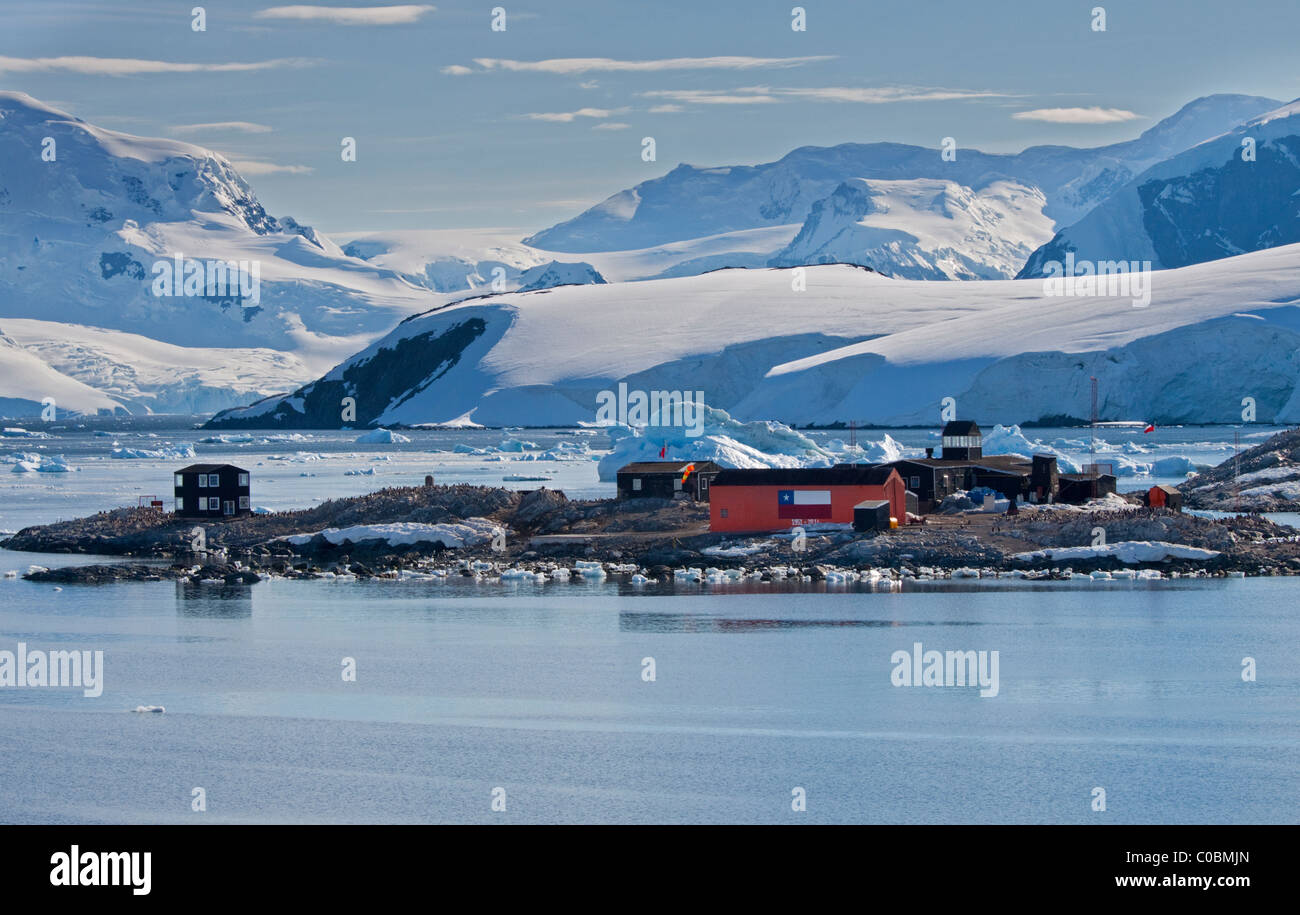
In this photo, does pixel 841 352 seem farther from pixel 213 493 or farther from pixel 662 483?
pixel 213 493

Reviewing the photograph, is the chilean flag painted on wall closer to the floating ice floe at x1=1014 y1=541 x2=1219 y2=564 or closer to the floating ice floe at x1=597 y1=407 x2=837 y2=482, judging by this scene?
the floating ice floe at x1=1014 y1=541 x2=1219 y2=564

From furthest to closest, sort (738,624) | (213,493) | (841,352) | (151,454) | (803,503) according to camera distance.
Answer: (841,352), (151,454), (213,493), (803,503), (738,624)

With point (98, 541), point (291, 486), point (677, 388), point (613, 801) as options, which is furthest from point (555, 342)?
point (613, 801)

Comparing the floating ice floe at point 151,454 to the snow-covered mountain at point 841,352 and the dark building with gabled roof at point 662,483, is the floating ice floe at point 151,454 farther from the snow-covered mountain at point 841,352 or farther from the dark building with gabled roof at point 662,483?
the dark building with gabled roof at point 662,483

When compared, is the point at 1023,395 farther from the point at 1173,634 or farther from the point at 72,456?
the point at 1173,634

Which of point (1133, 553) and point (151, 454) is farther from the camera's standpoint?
point (151, 454)

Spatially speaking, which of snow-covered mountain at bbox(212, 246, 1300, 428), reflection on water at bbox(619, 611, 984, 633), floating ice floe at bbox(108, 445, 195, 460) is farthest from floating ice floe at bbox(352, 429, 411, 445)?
reflection on water at bbox(619, 611, 984, 633)

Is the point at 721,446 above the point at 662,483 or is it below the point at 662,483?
above

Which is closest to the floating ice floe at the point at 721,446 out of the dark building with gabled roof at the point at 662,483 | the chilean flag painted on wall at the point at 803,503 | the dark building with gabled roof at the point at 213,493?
the dark building with gabled roof at the point at 662,483

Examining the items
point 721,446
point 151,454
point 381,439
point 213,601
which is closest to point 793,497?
point 213,601
